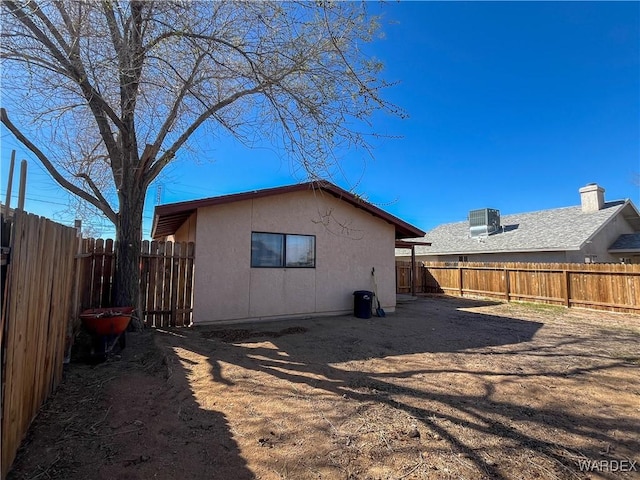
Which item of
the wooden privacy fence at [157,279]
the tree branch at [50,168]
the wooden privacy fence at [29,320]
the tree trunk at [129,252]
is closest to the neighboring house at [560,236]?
the wooden privacy fence at [157,279]

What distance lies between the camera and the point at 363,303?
31.9ft

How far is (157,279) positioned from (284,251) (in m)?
3.30

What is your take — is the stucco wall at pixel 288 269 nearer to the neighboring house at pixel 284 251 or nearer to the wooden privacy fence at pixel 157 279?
the neighboring house at pixel 284 251

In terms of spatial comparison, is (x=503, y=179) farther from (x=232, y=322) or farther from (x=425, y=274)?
(x=232, y=322)

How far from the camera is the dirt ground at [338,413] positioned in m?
2.50

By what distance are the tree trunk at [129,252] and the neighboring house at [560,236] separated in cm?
1738

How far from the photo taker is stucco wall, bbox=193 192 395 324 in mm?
8227

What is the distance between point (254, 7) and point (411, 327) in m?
7.55

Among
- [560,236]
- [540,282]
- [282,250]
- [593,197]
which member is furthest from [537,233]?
[282,250]

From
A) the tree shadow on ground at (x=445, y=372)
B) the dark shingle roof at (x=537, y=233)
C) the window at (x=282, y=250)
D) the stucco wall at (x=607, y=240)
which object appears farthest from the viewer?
the stucco wall at (x=607, y=240)

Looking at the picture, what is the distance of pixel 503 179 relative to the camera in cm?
2406

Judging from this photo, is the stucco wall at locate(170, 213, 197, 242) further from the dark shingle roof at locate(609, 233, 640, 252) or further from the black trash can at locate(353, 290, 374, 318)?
the dark shingle roof at locate(609, 233, 640, 252)

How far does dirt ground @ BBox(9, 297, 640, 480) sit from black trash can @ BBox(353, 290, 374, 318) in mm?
3122

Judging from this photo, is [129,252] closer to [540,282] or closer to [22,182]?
[22,182]
